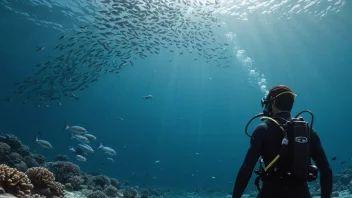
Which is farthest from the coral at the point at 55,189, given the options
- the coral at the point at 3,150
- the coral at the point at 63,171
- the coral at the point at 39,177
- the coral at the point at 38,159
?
the coral at the point at 38,159

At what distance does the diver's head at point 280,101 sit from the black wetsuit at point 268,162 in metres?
0.12

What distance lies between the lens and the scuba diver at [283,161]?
11.4ft

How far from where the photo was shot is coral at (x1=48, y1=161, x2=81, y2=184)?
1183cm

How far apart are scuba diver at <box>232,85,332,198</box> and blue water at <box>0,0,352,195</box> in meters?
16.7

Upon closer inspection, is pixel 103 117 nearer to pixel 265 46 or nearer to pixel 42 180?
pixel 265 46

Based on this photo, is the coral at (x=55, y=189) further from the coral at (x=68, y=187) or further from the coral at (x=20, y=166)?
the coral at (x=20, y=166)

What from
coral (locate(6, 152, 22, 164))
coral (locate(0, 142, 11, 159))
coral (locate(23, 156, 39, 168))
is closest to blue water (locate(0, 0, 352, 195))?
coral (locate(23, 156, 39, 168))

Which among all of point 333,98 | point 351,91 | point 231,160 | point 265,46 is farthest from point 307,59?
point 231,160

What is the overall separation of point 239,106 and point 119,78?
60896 mm

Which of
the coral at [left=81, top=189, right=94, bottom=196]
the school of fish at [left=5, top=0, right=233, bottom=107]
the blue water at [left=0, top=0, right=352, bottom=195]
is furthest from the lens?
the blue water at [left=0, top=0, right=352, bottom=195]

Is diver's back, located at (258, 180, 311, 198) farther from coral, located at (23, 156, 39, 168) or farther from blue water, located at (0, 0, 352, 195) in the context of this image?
blue water, located at (0, 0, 352, 195)

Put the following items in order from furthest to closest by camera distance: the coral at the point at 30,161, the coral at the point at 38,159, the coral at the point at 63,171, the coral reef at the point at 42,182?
the coral at the point at 38,159, the coral at the point at 30,161, the coral at the point at 63,171, the coral reef at the point at 42,182

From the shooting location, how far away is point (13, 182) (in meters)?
5.54

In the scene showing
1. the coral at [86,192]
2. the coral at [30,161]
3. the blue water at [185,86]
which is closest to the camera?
the coral at [86,192]
